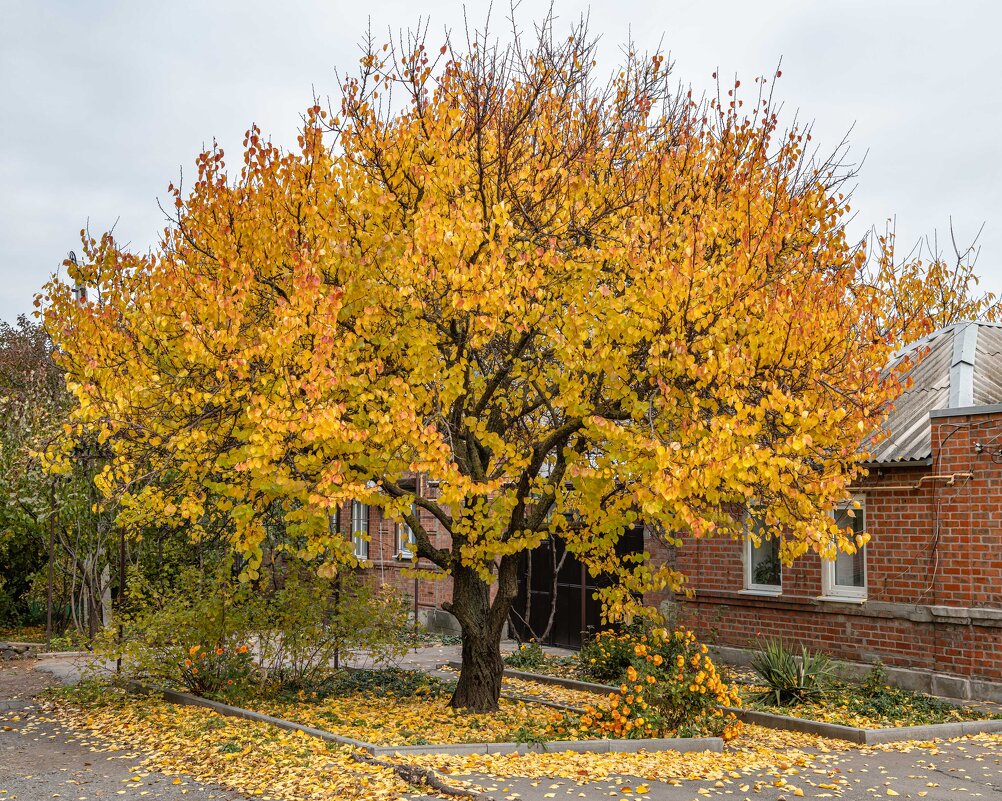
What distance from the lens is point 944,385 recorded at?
14078 mm

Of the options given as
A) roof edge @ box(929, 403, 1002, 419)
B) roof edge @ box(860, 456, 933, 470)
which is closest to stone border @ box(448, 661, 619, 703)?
roof edge @ box(860, 456, 933, 470)

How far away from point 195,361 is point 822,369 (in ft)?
19.9

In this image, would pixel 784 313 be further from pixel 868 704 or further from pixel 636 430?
pixel 868 704

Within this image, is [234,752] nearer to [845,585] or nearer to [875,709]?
[875,709]

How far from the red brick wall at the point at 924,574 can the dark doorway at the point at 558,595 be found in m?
3.86

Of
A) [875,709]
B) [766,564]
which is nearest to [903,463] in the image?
[766,564]

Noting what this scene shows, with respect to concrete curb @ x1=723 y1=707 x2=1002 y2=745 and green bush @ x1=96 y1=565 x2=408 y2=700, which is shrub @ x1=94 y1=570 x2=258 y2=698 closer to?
green bush @ x1=96 y1=565 x2=408 y2=700

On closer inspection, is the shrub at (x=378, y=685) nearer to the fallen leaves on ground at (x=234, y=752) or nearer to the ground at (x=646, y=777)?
the fallen leaves on ground at (x=234, y=752)

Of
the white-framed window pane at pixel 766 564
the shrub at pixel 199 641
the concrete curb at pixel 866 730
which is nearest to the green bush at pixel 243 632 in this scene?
the shrub at pixel 199 641

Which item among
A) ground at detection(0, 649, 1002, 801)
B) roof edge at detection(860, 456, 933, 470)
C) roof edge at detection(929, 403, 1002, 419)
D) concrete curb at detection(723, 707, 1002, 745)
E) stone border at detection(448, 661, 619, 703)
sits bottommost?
stone border at detection(448, 661, 619, 703)

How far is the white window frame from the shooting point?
44.3ft

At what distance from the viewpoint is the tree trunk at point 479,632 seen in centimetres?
1110

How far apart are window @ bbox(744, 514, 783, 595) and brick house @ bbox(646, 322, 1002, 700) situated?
0.02m

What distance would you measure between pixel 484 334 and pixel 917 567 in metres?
7.50
